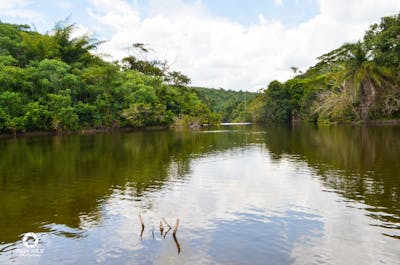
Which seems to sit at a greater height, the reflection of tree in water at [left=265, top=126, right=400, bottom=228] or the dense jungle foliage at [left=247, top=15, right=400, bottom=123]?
the dense jungle foliage at [left=247, top=15, right=400, bottom=123]

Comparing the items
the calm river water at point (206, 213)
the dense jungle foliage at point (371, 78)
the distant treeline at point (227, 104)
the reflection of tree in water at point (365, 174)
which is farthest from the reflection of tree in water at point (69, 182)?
the distant treeline at point (227, 104)

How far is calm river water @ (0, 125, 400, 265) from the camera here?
23.2ft

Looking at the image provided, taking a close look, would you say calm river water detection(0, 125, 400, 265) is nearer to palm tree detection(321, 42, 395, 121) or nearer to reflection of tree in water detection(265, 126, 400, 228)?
reflection of tree in water detection(265, 126, 400, 228)

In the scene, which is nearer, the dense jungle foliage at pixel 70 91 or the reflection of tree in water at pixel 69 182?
the reflection of tree in water at pixel 69 182

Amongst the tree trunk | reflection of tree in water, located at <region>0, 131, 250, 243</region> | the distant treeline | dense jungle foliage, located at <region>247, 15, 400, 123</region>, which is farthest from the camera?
the distant treeline

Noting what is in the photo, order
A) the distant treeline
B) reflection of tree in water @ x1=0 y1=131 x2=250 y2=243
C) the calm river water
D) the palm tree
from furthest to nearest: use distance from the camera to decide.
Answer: the distant treeline
the palm tree
reflection of tree in water @ x1=0 y1=131 x2=250 y2=243
the calm river water

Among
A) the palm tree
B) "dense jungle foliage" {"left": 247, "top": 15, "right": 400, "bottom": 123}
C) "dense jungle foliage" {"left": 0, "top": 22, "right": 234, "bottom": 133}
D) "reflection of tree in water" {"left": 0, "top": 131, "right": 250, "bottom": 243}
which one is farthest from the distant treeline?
"reflection of tree in water" {"left": 0, "top": 131, "right": 250, "bottom": 243}

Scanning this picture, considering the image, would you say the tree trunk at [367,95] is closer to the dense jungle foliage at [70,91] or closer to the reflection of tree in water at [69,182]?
the dense jungle foliage at [70,91]

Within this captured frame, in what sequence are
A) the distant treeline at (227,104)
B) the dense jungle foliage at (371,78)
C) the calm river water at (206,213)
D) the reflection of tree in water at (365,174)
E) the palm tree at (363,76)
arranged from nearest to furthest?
the calm river water at (206,213)
the reflection of tree in water at (365,174)
the dense jungle foliage at (371,78)
the palm tree at (363,76)
the distant treeline at (227,104)

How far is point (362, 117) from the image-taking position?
60.0 metres

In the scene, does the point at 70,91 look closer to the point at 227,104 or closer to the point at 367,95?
the point at 367,95

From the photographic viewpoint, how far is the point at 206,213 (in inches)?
390

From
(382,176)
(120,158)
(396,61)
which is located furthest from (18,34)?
(382,176)

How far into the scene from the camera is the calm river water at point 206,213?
709 centimetres
